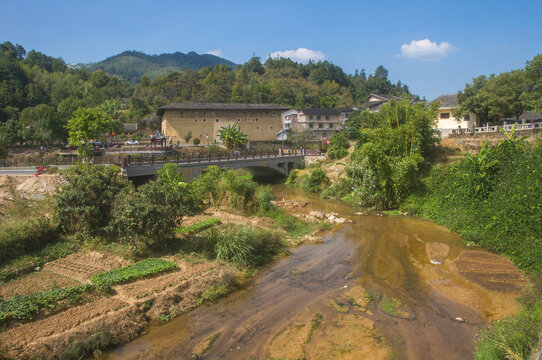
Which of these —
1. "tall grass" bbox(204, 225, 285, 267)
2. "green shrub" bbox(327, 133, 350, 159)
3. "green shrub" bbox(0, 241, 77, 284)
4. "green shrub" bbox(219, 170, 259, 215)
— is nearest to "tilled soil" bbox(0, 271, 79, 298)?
"green shrub" bbox(0, 241, 77, 284)

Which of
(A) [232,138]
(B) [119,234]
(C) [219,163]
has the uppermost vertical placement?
(A) [232,138]

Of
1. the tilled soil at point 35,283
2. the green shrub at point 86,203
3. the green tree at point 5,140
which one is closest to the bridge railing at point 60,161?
the green tree at point 5,140

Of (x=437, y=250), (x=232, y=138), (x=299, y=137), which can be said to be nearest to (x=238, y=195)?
(x=437, y=250)

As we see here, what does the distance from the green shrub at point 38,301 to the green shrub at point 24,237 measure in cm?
415

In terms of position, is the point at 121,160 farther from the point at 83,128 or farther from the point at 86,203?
the point at 83,128

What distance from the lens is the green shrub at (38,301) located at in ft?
34.9

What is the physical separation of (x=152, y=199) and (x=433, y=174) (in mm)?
22362

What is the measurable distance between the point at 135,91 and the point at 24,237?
334 feet

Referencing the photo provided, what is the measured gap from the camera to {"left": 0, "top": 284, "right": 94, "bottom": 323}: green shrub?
10.6 meters

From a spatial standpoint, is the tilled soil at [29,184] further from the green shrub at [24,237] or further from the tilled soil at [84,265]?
the tilled soil at [84,265]

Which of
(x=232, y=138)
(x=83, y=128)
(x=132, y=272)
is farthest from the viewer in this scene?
(x=232, y=138)

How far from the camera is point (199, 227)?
20.4 metres

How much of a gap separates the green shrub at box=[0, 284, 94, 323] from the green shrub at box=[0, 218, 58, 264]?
4.15 m

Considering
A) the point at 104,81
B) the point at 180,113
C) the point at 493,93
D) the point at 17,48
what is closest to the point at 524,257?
the point at 493,93
